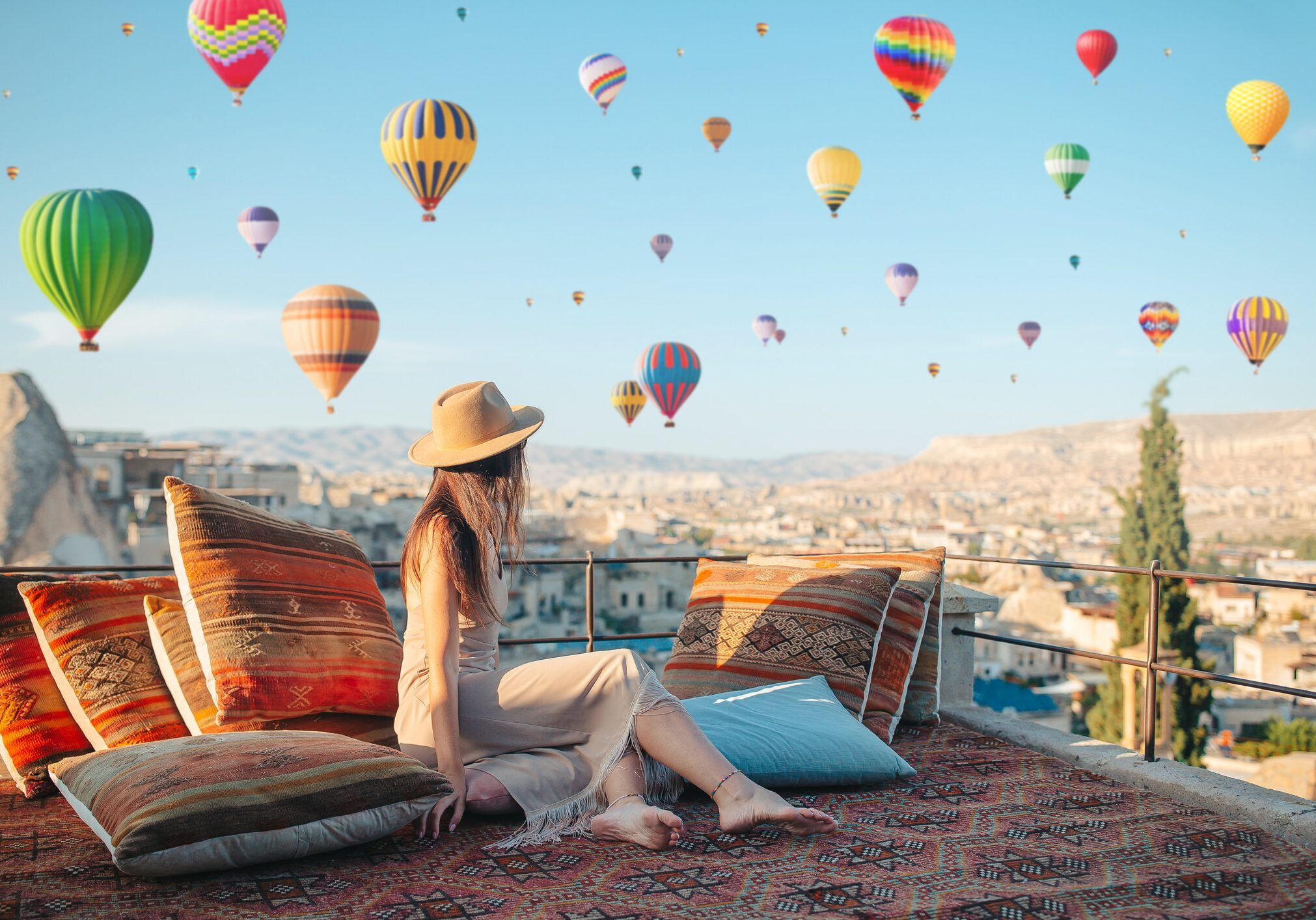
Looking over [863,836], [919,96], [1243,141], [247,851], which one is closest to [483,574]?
[247,851]

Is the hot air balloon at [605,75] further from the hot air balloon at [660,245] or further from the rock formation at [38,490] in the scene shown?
the rock formation at [38,490]

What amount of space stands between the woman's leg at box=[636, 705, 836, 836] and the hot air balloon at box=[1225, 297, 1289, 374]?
25.0 metres

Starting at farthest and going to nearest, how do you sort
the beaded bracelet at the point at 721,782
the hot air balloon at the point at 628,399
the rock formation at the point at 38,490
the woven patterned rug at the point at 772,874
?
1. the rock formation at the point at 38,490
2. the hot air balloon at the point at 628,399
3. the beaded bracelet at the point at 721,782
4. the woven patterned rug at the point at 772,874

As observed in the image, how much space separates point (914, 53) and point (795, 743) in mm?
16813

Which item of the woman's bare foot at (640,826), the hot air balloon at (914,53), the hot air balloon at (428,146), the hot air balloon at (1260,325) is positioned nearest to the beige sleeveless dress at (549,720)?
the woman's bare foot at (640,826)

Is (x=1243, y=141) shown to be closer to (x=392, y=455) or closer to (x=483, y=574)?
(x=483, y=574)

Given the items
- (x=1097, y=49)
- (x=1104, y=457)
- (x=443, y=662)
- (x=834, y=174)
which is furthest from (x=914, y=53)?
(x=1104, y=457)

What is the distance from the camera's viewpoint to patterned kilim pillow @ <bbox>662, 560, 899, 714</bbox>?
3.32 meters

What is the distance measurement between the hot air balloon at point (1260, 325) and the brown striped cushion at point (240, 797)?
25.5 meters

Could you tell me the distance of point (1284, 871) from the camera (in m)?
2.23

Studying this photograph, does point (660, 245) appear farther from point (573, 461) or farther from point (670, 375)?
point (573, 461)

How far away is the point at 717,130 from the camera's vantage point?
2638cm

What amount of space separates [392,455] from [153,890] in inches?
6668

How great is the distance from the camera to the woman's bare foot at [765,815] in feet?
7.74
